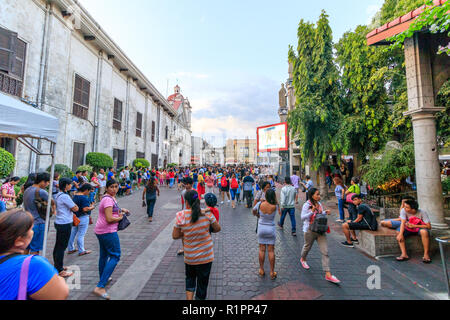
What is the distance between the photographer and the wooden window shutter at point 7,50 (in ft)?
28.3

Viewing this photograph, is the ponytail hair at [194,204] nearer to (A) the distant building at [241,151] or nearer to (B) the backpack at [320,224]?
(B) the backpack at [320,224]

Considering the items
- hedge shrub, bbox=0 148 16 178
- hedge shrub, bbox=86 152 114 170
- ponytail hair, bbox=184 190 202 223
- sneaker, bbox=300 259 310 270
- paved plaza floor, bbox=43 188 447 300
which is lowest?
paved plaza floor, bbox=43 188 447 300

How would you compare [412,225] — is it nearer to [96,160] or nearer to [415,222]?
[415,222]

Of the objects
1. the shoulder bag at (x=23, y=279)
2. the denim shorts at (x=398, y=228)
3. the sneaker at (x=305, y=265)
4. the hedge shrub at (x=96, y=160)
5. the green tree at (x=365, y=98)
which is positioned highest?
the green tree at (x=365, y=98)

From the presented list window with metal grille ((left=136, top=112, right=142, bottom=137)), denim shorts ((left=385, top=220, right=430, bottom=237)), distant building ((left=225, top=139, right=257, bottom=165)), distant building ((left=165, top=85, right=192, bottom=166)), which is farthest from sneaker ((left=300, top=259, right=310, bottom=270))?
distant building ((left=225, top=139, right=257, bottom=165))

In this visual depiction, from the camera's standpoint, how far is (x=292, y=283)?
3.69 metres

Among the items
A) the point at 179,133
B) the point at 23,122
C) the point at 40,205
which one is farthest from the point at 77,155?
the point at 179,133

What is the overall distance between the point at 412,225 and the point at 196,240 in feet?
16.5

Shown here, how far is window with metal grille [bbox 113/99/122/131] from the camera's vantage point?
1862cm

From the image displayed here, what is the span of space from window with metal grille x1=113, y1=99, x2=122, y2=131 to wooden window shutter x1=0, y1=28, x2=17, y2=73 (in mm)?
9594

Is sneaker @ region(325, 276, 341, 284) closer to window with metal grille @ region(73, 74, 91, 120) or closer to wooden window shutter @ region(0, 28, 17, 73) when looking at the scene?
wooden window shutter @ region(0, 28, 17, 73)

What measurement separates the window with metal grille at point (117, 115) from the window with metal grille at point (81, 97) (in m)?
3.76

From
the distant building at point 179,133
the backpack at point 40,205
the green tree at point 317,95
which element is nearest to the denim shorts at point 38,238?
the backpack at point 40,205
